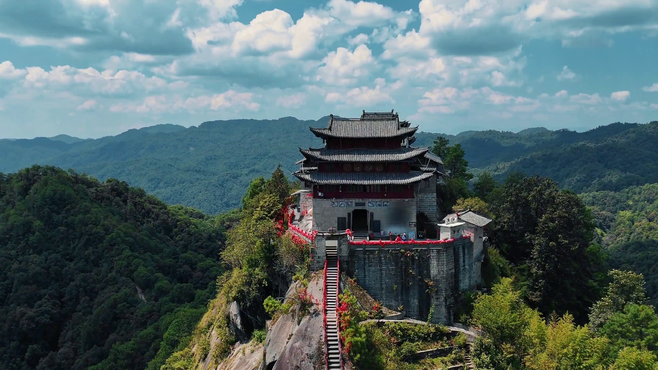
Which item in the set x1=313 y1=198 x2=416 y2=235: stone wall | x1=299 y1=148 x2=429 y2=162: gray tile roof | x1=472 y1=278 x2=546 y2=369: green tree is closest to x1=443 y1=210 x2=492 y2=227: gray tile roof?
x1=313 y1=198 x2=416 y2=235: stone wall

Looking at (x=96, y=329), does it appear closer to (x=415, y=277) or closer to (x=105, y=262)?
(x=105, y=262)

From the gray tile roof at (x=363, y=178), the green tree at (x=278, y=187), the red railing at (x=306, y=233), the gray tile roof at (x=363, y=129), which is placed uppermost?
the gray tile roof at (x=363, y=129)

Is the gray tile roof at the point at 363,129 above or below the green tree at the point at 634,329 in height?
above

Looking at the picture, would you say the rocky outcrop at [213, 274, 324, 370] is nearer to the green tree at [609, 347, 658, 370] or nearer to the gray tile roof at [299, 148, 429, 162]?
the gray tile roof at [299, 148, 429, 162]

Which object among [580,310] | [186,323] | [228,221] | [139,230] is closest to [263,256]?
[580,310]

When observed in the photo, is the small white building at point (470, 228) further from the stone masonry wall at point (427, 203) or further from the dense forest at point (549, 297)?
the stone masonry wall at point (427, 203)

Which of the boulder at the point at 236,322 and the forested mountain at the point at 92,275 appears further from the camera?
the forested mountain at the point at 92,275

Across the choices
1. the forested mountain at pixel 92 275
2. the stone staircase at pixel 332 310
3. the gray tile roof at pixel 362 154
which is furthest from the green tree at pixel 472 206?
the forested mountain at pixel 92 275
